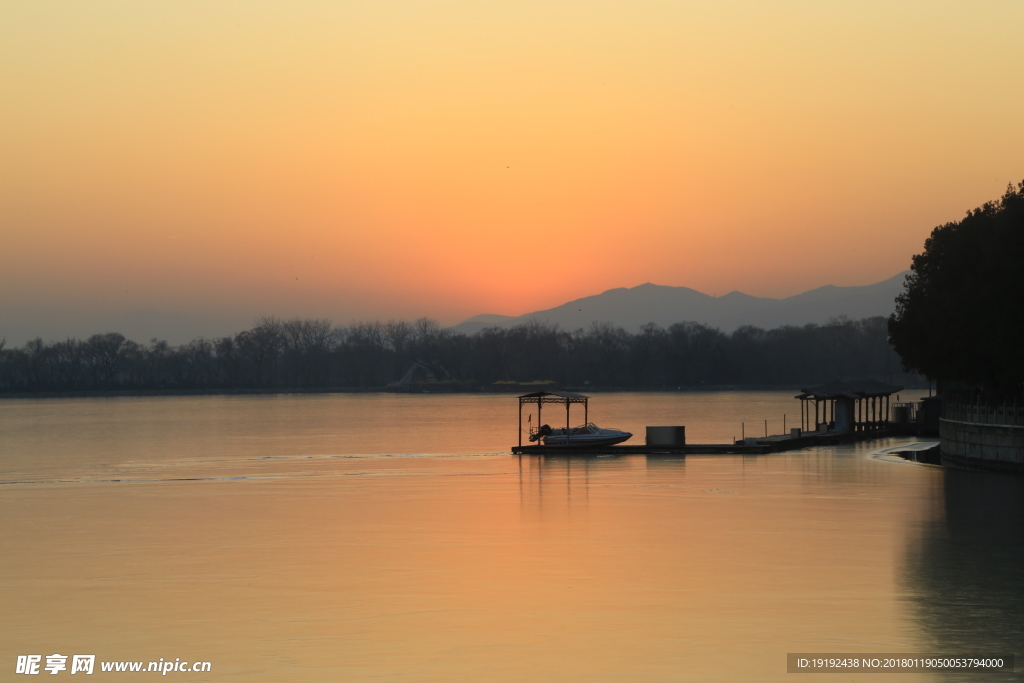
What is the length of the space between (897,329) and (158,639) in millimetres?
48538

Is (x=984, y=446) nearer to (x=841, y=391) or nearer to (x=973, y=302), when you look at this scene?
(x=973, y=302)

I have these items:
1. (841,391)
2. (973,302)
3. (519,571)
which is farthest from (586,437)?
(519,571)

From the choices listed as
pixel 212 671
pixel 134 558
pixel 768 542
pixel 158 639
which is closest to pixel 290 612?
pixel 158 639

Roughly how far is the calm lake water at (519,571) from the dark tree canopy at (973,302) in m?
4.44

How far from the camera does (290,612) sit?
17578mm

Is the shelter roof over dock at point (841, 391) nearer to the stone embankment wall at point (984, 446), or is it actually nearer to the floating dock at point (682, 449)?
the floating dock at point (682, 449)

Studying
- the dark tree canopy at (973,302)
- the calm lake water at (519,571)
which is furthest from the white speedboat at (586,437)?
the dark tree canopy at (973,302)

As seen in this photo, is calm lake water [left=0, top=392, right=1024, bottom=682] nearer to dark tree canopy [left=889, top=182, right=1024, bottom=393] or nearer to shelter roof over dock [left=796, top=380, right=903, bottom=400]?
dark tree canopy [left=889, top=182, right=1024, bottom=393]

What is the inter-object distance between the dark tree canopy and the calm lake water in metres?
4.44

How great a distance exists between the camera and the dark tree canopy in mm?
39125

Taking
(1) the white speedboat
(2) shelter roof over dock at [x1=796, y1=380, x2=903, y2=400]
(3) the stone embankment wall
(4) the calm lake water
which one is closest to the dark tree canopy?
(3) the stone embankment wall

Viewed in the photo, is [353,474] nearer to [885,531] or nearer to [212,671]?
[885,531]

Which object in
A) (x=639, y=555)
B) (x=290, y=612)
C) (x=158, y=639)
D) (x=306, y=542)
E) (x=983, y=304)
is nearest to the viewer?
(x=158, y=639)

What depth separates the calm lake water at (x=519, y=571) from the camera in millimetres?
15023
